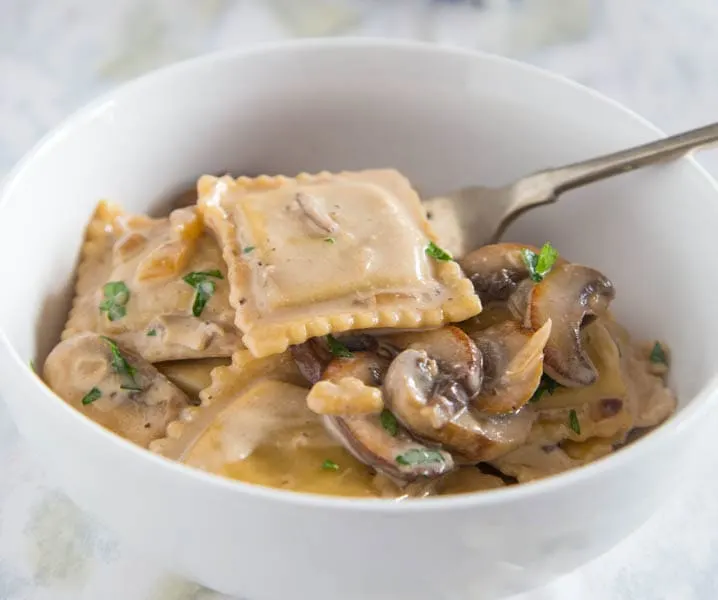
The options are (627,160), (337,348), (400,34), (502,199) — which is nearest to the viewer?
(337,348)

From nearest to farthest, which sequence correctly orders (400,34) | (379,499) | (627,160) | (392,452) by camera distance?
(379,499), (392,452), (627,160), (400,34)

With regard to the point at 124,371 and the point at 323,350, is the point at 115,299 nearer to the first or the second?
the point at 124,371

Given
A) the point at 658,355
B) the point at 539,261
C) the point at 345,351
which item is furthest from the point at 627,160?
the point at 345,351

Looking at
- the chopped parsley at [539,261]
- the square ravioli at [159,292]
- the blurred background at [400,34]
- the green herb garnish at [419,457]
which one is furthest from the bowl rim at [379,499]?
the blurred background at [400,34]

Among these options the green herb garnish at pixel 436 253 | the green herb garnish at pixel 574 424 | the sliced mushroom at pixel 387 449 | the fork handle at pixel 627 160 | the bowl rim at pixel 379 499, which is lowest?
the green herb garnish at pixel 574 424

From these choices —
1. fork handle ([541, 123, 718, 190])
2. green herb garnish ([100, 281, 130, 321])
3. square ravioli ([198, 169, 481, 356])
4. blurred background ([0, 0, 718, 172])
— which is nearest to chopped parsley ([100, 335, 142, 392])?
green herb garnish ([100, 281, 130, 321])

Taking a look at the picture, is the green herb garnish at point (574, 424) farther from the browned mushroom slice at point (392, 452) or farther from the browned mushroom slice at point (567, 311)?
the browned mushroom slice at point (392, 452)

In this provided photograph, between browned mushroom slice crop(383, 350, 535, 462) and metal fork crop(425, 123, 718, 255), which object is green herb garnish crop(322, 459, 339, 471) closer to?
browned mushroom slice crop(383, 350, 535, 462)
